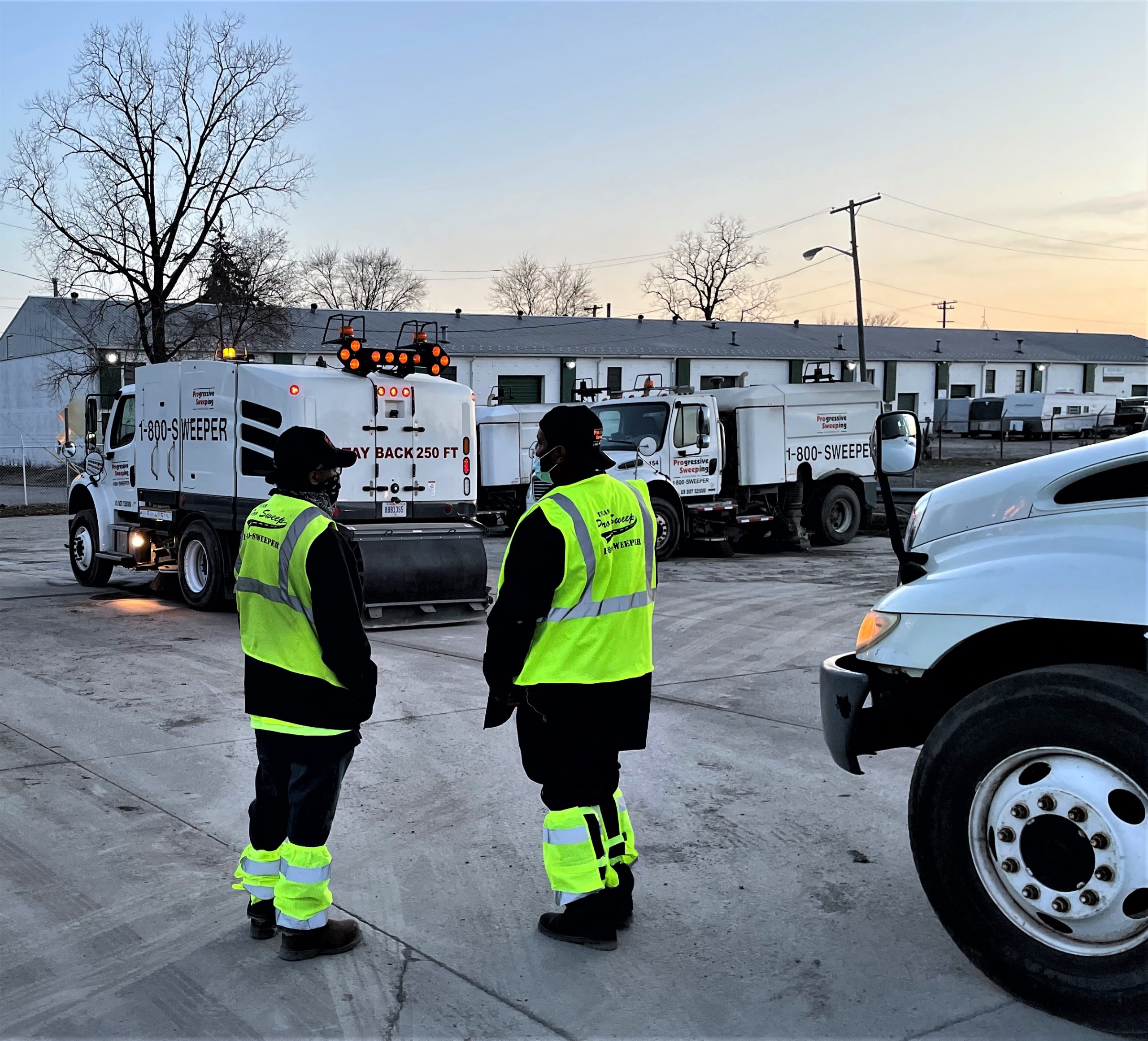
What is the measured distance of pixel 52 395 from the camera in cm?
3750

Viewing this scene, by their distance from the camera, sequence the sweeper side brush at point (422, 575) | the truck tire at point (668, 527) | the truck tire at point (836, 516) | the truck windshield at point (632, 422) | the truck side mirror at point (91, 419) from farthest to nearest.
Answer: the truck tire at point (836, 516)
the truck windshield at point (632, 422)
the truck tire at point (668, 527)
the truck side mirror at point (91, 419)
the sweeper side brush at point (422, 575)

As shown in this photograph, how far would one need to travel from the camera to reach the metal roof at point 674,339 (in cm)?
4862

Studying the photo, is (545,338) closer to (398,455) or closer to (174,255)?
(174,255)

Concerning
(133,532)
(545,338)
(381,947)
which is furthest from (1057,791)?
(545,338)

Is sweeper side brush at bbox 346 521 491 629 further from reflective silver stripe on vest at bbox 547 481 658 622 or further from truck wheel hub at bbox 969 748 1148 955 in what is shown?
truck wheel hub at bbox 969 748 1148 955

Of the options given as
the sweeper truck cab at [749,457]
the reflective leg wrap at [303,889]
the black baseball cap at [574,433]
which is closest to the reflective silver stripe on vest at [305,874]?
the reflective leg wrap at [303,889]

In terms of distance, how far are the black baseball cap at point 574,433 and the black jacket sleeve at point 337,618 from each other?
2.83 feet

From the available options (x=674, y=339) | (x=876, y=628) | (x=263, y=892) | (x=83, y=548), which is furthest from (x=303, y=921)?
(x=674, y=339)

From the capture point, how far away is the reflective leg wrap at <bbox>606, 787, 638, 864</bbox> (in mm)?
4016

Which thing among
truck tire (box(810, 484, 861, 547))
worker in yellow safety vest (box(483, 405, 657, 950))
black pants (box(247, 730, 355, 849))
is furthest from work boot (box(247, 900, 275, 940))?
truck tire (box(810, 484, 861, 547))

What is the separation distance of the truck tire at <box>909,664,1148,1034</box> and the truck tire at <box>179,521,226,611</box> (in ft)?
32.9

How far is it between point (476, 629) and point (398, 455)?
226 cm

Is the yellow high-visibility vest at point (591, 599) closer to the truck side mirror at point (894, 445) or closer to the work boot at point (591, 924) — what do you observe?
the work boot at point (591, 924)

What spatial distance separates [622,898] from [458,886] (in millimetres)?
792
